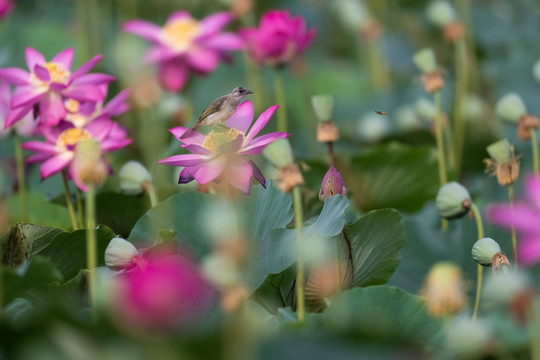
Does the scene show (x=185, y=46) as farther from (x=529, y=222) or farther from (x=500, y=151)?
(x=529, y=222)

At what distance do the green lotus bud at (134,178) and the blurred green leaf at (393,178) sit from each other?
0.42 meters

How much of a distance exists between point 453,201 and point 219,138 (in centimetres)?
25

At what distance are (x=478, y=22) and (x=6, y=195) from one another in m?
1.44

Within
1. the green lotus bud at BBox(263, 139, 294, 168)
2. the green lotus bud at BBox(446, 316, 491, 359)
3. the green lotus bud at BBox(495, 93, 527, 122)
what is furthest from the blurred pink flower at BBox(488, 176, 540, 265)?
the green lotus bud at BBox(495, 93, 527, 122)

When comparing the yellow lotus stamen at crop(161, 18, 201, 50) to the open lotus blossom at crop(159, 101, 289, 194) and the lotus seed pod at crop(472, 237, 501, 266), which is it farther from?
the lotus seed pod at crop(472, 237, 501, 266)

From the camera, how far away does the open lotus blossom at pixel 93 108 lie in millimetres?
910

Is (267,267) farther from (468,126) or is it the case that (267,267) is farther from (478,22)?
(478,22)

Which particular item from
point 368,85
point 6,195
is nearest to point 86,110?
point 6,195

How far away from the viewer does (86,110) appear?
925 millimetres

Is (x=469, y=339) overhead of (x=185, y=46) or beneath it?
beneath

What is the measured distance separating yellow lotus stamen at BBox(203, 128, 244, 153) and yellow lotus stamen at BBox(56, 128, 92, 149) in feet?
0.52

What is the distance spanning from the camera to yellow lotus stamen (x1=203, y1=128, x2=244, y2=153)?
2.39 feet

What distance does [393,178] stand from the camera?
1.28m

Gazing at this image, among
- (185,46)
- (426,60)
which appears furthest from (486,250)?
(185,46)
